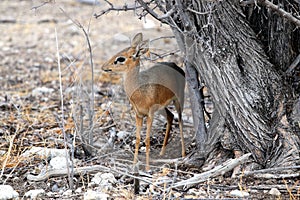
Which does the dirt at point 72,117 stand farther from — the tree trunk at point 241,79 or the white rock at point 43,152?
the tree trunk at point 241,79

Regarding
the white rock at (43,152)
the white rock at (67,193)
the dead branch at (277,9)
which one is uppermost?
the dead branch at (277,9)

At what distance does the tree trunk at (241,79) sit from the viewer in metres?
3.84

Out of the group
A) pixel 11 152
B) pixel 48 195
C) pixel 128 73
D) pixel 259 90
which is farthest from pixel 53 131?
pixel 259 90

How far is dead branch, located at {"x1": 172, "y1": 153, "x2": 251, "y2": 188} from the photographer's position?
363 cm

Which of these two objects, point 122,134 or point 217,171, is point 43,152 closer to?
point 122,134

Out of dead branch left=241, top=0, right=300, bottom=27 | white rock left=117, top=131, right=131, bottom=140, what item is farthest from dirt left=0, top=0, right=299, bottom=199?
dead branch left=241, top=0, right=300, bottom=27

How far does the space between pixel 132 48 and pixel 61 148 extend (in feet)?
3.33

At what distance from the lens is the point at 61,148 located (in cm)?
466

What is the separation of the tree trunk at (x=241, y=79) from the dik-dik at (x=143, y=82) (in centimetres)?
57

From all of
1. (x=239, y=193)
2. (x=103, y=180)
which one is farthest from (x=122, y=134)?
(x=239, y=193)

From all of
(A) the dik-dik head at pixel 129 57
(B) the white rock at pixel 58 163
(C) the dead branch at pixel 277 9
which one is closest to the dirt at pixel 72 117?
(B) the white rock at pixel 58 163

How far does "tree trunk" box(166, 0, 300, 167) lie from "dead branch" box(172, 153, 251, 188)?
0.65 ft

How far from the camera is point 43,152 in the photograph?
4.39m

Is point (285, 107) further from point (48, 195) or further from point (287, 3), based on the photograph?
point (48, 195)
